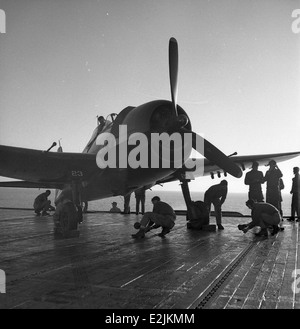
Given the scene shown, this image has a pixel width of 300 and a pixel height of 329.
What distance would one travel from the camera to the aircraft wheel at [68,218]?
834 cm

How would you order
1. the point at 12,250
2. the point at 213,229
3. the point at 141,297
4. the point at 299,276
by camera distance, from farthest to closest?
the point at 213,229 → the point at 12,250 → the point at 299,276 → the point at 141,297

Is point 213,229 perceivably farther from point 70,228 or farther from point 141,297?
point 141,297

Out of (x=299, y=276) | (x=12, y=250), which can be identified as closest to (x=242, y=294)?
(x=299, y=276)

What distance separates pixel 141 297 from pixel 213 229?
275 inches

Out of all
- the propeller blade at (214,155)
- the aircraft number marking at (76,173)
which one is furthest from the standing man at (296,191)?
the aircraft number marking at (76,173)

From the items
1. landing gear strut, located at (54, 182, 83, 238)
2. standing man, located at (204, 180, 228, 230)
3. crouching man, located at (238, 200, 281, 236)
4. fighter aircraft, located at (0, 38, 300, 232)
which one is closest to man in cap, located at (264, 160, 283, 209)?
standing man, located at (204, 180, 228, 230)

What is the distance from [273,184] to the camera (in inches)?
463

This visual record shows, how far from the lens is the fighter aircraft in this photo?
786 cm

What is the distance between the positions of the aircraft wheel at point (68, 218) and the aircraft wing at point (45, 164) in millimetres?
1171

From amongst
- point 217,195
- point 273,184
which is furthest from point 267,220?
point 273,184

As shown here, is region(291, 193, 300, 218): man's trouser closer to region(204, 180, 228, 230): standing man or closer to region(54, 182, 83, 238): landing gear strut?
region(204, 180, 228, 230): standing man

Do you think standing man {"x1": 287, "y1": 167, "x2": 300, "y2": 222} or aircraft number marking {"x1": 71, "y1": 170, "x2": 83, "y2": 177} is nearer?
aircraft number marking {"x1": 71, "y1": 170, "x2": 83, "y2": 177}

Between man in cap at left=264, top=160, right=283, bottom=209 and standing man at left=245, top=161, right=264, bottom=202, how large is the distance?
1.94 ft
